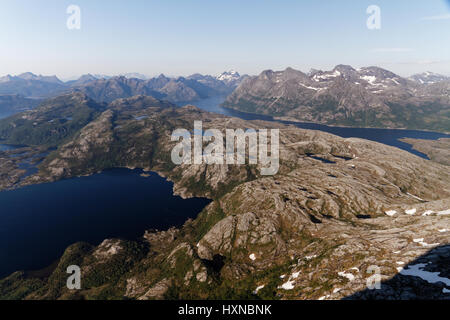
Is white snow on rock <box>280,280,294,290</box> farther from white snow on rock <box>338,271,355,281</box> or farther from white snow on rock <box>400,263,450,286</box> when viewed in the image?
white snow on rock <box>400,263,450,286</box>

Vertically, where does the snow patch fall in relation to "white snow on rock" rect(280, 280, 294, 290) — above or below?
above

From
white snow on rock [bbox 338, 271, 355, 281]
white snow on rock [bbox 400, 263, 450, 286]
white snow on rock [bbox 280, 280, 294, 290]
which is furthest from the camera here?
white snow on rock [bbox 280, 280, 294, 290]

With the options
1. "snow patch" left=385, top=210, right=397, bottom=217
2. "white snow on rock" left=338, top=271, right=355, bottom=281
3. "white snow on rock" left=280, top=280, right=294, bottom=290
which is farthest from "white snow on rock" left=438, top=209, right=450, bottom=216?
"white snow on rock" left=280, top=280, right=294, bottom=290

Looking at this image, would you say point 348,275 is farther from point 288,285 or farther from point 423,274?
point 288,285

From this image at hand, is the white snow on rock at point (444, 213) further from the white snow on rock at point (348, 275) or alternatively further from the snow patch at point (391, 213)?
the white snow on rock at point (348, 275)

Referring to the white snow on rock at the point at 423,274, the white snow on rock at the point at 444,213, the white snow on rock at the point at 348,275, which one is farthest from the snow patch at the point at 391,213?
the white snow on rock at the point at 348,275
